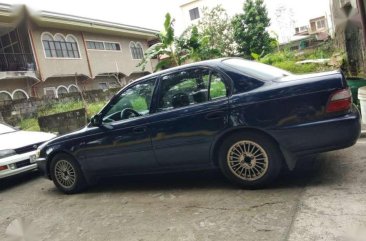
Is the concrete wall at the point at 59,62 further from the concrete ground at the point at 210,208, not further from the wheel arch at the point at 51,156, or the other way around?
the concrete ground at the point at 210,208

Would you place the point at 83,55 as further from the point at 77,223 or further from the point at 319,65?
the point at 77,223

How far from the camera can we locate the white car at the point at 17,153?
21.3ft

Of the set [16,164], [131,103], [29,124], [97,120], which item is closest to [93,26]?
[29,124]

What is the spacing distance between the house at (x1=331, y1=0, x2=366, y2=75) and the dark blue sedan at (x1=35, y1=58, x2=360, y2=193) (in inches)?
158

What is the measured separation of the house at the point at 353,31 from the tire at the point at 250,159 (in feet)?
14.3

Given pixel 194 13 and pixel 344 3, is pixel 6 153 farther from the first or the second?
pixel 194 13

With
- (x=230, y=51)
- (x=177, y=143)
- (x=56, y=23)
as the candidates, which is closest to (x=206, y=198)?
(x=177, y=143)

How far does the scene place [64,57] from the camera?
72.4ft

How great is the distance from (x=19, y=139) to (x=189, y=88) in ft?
14.4

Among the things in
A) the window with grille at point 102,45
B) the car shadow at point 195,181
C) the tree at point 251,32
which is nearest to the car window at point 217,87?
the car shadow at point 195,181

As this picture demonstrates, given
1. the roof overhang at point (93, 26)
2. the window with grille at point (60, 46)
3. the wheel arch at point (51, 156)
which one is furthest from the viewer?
the window with grille at point (60, 46)

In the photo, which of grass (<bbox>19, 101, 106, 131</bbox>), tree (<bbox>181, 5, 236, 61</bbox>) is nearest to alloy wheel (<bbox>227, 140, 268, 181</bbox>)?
grass (<bbox>19, 101, 106, 131</bbox>)

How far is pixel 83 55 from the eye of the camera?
23.4 meters

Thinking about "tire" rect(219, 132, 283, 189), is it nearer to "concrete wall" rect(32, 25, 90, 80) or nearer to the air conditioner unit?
the air conditioner unit
